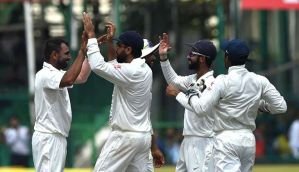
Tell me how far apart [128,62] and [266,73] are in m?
12.8

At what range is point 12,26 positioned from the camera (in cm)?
2545

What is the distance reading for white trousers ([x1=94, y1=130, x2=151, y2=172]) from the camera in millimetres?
11508

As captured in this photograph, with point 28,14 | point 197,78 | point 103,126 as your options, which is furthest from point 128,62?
point 28,14

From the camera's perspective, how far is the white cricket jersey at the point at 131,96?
11391 mm

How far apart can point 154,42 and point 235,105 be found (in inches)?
434

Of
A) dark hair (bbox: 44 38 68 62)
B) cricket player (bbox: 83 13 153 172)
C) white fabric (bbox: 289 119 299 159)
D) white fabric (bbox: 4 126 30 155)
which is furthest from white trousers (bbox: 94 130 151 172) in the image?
white fabric (bbox: 289 119 299 159)

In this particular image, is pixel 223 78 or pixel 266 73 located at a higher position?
pixel 223 78

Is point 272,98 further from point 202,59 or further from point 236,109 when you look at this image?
point 202,59

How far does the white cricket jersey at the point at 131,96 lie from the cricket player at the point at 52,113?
45 cm

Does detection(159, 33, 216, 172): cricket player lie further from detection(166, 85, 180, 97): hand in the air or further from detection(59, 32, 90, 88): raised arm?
detection(59, 32, 90, 88): raised arm

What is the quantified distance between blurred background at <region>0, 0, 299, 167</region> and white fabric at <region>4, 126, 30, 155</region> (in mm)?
34

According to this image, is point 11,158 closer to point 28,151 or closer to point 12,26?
point 28,151

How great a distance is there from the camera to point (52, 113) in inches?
458

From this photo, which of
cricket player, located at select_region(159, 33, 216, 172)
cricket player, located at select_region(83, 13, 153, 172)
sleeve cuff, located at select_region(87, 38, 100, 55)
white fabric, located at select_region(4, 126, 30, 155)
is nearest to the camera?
sleeve cuff, located at select_region(87, 38, 100, 55)
